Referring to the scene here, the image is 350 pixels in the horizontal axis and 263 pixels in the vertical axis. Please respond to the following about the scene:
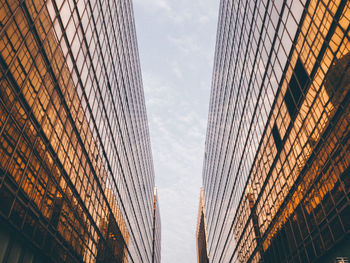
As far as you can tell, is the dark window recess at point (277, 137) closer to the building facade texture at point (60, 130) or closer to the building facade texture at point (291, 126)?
the building facade texture at point (291, 126)

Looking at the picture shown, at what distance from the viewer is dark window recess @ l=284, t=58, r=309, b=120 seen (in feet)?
73.9

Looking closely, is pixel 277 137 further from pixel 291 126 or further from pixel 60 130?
pixel 60 130

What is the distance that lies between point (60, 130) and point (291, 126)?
20.1 meters

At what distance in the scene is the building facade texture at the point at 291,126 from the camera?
58.9 ft

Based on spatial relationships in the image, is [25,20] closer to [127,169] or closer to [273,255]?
[273,255]

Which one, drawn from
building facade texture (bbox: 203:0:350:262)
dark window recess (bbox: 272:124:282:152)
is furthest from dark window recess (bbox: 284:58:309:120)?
dark window recess (bbox: 272:124:282:152)

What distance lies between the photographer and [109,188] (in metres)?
40.4

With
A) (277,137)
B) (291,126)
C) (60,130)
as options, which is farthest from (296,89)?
(60,130)

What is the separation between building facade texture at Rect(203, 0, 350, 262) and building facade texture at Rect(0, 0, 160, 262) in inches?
749

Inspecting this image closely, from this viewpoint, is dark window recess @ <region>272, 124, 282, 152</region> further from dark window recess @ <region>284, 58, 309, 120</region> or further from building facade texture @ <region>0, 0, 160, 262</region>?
building facade texture @ <region>0, 0, 160, 262</region>

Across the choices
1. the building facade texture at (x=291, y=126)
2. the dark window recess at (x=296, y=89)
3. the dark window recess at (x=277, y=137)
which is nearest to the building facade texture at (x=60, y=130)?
the building facade texture at (x=291, y=126)

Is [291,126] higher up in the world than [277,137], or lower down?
lower down

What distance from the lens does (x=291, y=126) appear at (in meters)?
25.3

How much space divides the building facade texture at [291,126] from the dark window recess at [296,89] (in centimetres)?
8
